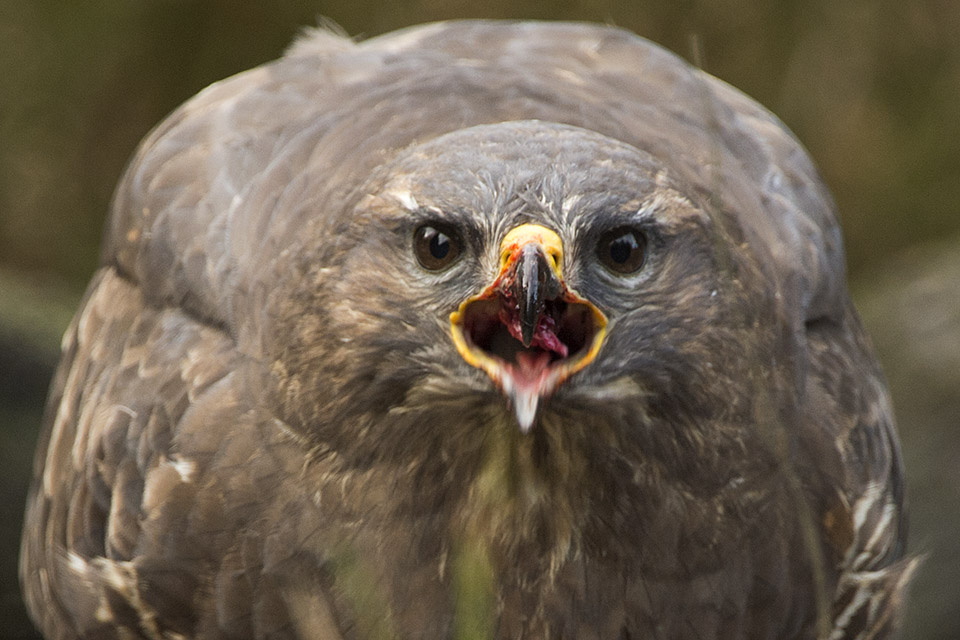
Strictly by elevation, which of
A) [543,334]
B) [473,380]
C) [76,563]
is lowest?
[76,563]

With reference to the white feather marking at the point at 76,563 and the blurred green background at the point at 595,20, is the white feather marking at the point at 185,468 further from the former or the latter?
the blurred green background at the point at 595,20

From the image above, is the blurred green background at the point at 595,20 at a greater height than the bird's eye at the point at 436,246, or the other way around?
the bird's eye at the point at 436,246

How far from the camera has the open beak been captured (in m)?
3.00

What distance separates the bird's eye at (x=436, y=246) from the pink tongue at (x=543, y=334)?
19 cm

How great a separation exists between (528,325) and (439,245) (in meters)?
0.41

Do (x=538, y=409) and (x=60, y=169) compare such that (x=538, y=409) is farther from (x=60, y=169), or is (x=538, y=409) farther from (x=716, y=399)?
(x=60, y=169)

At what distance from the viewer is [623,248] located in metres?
3.29

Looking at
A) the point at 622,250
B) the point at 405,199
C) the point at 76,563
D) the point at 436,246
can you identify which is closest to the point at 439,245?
the point at 436,246

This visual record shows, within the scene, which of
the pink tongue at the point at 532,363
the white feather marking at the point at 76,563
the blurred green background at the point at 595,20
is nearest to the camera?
the pink tongue at the point at 532,363

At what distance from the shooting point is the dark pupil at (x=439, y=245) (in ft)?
10.8

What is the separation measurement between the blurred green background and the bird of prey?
2763 mm

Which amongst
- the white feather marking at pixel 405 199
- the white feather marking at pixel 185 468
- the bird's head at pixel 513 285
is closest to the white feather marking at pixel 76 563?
the white feather marking at pixel 185 468

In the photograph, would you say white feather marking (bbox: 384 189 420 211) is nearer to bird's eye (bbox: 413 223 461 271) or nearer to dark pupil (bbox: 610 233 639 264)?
bird's eye (bbox: 413 223 461 271)

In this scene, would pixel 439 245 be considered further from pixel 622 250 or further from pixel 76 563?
pixel 76 563
